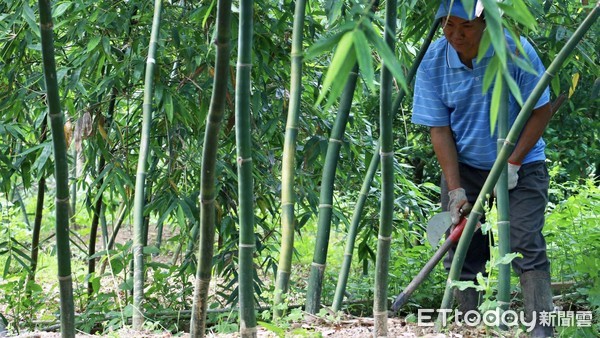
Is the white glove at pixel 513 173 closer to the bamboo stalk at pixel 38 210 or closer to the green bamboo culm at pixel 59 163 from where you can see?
the green bamboo culm at pixel 59 163

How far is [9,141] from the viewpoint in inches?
153

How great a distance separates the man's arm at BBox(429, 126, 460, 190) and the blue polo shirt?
0.03 meters

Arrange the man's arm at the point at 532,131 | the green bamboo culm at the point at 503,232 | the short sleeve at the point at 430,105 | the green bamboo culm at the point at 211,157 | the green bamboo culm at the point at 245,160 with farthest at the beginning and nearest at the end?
the short sleeve at the point at 430,105
the man's arm at the point at 532,131
the green bamboo culm at the point at 503,232
the green bamboo culm at the point at 245,160
the green bamboo culm at the point at 211,157

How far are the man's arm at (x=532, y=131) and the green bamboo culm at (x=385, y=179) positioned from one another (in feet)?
2.81

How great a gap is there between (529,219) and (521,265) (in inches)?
6.9

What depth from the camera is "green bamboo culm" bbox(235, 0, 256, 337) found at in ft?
6.73

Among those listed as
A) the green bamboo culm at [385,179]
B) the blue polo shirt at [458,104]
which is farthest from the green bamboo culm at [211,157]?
the blue polo shirt at [458,104]

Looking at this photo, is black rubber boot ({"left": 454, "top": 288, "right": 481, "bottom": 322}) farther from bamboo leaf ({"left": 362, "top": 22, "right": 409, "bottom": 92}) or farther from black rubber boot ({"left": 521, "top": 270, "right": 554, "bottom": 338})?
bamboo leaf ({"left": 362, "top": 22, "right": 409, "bottom": 92})

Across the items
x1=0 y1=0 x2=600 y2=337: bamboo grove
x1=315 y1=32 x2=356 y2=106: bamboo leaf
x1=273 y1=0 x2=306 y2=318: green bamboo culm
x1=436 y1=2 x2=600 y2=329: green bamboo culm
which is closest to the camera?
x1=315 y1=32 x2=356 y2=106: bamboo leaf

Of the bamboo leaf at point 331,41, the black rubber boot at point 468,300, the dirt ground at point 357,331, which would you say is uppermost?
the bamboo leaf at point 331,41

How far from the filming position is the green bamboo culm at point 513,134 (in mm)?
2281

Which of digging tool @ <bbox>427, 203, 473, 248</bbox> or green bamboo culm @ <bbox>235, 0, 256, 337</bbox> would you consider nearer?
green bamboo culm @ <bbox>235, 0, 256, 337</bbox>

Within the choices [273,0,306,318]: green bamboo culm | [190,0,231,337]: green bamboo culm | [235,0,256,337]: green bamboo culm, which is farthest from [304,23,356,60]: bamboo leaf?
[273,0,306,318]: green bamboo culm

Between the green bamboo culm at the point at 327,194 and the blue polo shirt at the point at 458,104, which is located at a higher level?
the blue polo shirt at the point at 458,104
